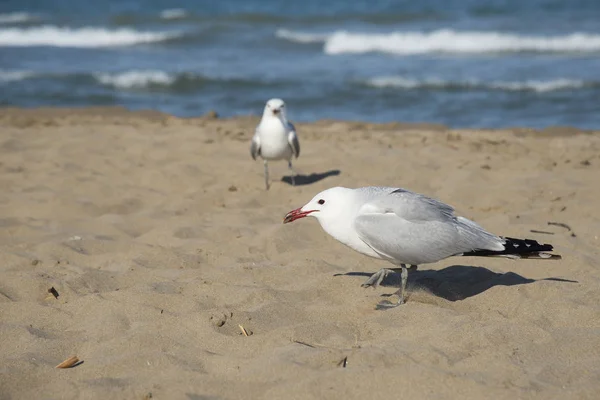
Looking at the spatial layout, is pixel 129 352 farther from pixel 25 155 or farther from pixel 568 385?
pixel 25 155

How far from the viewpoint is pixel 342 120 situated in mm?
12070

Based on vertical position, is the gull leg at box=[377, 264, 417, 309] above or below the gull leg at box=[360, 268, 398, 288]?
above

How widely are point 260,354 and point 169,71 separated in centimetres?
1380

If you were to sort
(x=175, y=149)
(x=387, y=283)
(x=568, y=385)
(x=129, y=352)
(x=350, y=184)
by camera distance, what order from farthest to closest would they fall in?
(x=175, y=149) → (x=350, y=184) → (x=387, y=283) → (x=129, y=352) → (x=568, y=385)

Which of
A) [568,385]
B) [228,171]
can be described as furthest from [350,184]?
[568,385]

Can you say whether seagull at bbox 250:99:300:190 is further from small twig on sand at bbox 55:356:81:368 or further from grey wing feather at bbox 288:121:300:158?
small twig on sand at bbox 55:356:81:368

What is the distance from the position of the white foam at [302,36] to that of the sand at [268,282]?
1296 cm

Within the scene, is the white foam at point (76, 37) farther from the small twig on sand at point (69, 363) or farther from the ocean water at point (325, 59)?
the small twig on sand at point (69, 363)

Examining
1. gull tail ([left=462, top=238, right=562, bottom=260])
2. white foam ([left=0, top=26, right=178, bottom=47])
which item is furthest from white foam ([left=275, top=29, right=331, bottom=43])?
gull tail ([left=462, top=238, right=562, bottom=260])

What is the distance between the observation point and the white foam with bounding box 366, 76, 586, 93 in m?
14.1

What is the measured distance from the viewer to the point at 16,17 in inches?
1200

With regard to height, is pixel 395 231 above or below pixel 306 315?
above

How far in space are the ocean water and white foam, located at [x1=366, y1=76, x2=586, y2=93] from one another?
34 mm

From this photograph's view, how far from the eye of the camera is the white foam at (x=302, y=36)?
22250 mm
